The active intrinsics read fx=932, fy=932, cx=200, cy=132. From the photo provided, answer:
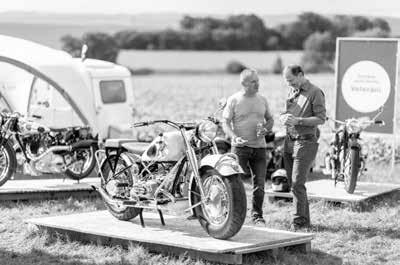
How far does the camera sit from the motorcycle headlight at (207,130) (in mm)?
7801

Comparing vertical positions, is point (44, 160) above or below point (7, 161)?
below

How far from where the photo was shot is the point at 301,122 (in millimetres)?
8742

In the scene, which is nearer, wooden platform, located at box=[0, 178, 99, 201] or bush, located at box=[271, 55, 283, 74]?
wooden platform, located at box=[0, 178, 99, 201]

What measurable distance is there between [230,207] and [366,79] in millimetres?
6451

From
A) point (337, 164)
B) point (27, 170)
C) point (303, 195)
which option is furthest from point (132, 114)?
point (303, 195)

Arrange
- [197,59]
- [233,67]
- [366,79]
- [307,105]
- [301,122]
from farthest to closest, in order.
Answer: [197,59]
[233,67]
[366,79]
[307,105]
[301,122]

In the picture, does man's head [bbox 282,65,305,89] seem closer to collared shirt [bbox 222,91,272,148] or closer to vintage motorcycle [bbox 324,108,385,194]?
collared shirt [bbox 222,91,272,148]

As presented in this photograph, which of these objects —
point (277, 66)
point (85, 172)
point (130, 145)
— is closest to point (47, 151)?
point (85, 172)

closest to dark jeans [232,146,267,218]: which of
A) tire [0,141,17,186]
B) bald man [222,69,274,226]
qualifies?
bald man [222,69,274,226]

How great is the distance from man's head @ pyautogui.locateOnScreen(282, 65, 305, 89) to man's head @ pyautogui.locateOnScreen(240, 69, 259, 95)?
0.97ft

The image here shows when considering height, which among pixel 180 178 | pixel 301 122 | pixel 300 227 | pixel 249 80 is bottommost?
pixel 300 227

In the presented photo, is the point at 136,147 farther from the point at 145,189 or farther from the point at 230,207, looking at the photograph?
the point at 230,207

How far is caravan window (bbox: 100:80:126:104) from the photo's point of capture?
1448cm

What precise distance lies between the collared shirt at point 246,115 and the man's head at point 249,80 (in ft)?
0.39
